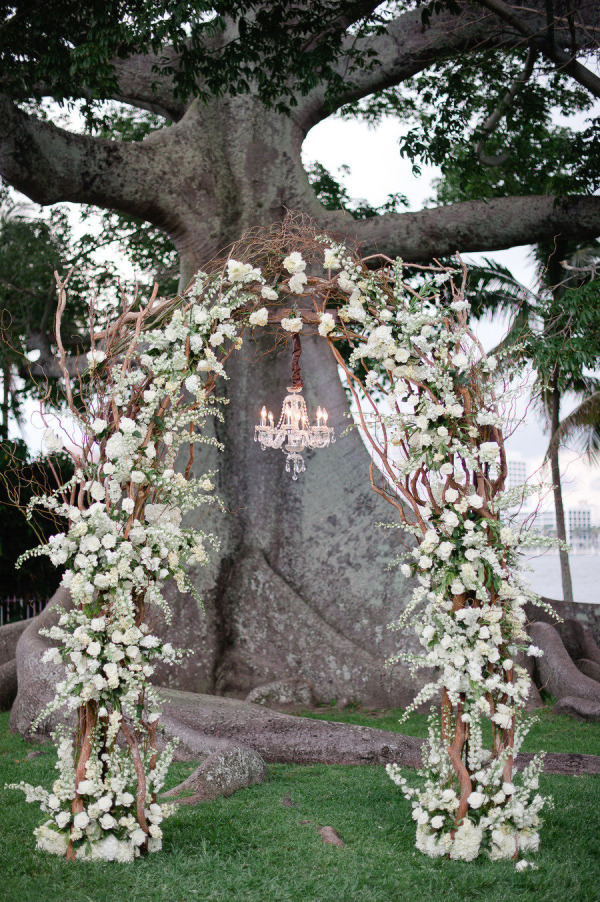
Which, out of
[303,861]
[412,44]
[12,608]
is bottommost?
[303,861]

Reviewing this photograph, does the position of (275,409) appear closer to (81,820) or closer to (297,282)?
(297,282)

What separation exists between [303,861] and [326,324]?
2645 mm

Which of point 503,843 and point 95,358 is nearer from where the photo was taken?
point 503,843

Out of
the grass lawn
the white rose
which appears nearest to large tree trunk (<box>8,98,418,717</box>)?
the grass lawn

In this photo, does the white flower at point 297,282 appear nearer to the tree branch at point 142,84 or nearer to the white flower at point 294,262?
the white flower at point 294,262

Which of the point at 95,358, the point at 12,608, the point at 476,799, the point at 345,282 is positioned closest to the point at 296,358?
the point at 345,282

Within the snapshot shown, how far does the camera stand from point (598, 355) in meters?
8.09

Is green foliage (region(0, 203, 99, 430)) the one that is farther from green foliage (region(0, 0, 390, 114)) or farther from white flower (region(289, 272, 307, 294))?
white flower (region(289, 272, 307, 294))

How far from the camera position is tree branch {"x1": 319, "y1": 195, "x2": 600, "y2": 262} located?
8.46 m

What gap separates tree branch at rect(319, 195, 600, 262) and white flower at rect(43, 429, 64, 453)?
17.0ft

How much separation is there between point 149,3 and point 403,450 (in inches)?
188

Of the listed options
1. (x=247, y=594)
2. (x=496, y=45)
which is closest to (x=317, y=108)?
(x=496, y=45)

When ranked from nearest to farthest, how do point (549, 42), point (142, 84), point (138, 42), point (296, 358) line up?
point (296, 358)
point (138, 42)
point (549, 42)
point (142, 84)

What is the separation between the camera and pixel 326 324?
4.36 meters
